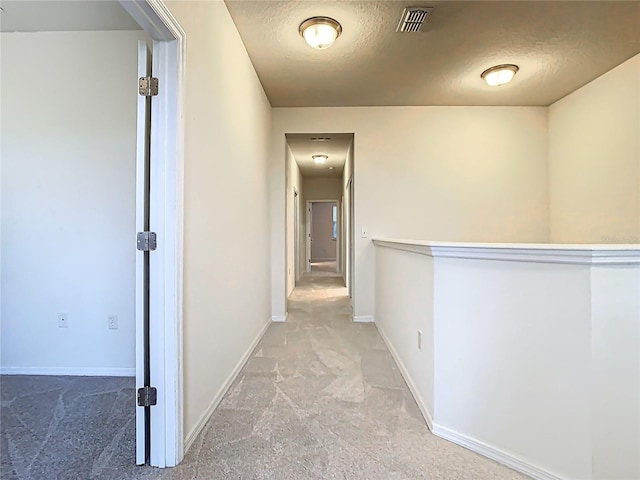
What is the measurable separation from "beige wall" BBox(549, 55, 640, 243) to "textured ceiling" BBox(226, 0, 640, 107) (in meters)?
0.19

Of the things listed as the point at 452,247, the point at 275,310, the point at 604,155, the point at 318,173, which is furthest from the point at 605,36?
the point at 318,173

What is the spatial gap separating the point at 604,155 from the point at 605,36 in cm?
114

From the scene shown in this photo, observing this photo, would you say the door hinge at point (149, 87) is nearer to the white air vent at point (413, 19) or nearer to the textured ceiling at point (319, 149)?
the white air vent at point (413, 19)

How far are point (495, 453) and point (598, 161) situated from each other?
3194 millimetres

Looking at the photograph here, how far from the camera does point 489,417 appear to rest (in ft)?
5.20

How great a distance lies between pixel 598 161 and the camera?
3.37 meters

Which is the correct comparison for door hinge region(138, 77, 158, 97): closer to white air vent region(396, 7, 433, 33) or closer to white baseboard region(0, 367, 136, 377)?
white air vent region(396, 7, 433, 33)

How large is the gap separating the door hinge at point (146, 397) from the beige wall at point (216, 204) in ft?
0.52

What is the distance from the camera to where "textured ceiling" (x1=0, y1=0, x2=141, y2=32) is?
7.07ft

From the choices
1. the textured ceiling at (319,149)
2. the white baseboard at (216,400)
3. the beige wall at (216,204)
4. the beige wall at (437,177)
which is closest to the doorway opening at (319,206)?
the textured ceiling at (319,149)

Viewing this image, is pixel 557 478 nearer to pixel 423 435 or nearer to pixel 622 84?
pixel 423 435

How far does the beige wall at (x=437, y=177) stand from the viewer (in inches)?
161

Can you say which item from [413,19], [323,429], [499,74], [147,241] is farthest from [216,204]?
[499,74]

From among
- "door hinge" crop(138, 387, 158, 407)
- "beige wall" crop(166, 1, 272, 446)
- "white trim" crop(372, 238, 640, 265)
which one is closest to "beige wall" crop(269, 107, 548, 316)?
"beige wall" crop(166, 1, 272, 446)
